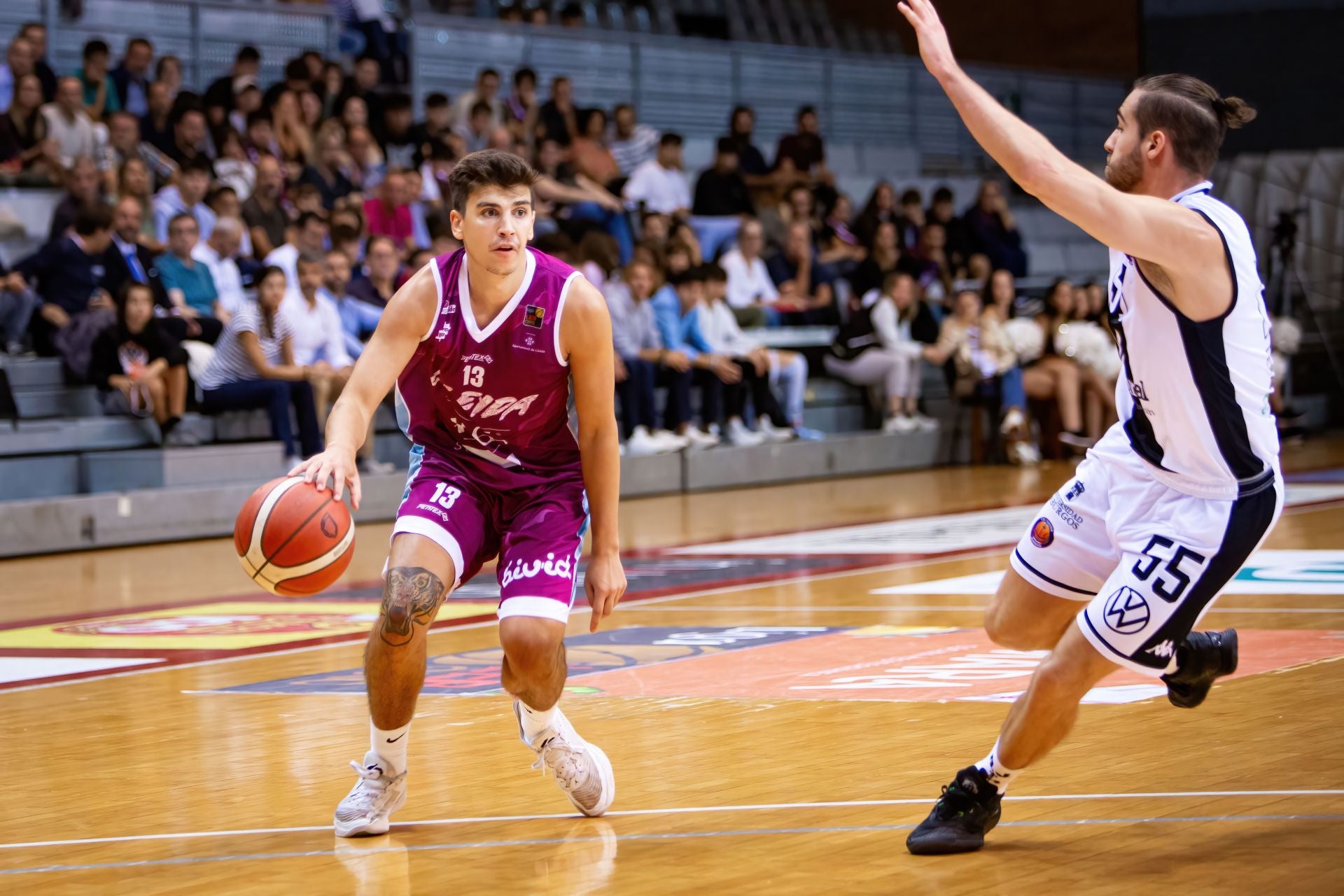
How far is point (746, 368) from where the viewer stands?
14922 millimetres

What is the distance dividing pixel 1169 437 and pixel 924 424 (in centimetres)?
1254

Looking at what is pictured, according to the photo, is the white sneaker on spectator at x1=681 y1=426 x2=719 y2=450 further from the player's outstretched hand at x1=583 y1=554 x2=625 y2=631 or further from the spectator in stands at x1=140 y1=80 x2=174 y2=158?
the player's outstretched hand at x1=583 y1=554 x2=625 y2=631

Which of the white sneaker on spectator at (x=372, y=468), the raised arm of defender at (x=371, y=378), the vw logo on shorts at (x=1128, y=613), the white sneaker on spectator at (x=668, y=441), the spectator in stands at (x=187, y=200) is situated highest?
the spectator in stands at (x=187, y=200)

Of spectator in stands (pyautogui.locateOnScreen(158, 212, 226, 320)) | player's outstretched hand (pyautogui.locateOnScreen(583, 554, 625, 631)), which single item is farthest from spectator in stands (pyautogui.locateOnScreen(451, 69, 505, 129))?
player's outstretched hand (pyautogui.locateOnScreen(583, 554, 625, 631))

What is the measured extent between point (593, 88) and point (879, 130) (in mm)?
4302

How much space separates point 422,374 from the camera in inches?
174

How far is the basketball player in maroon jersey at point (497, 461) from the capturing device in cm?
412

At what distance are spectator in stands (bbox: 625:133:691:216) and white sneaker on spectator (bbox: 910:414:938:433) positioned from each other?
9.31ft

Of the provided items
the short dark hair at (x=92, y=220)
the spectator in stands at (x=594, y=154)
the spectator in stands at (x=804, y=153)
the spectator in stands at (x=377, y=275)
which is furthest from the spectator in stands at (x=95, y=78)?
the spectator in stands at (x=804, y=153)

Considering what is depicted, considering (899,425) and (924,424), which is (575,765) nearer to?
(899,425)

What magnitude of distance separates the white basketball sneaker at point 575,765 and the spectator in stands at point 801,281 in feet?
39.8

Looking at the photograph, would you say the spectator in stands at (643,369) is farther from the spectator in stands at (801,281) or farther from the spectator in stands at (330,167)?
the spectator in stands at (801,281)

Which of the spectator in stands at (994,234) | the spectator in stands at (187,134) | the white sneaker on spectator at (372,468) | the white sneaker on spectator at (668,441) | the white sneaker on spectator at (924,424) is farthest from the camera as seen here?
the spectator in stands at (994,234)

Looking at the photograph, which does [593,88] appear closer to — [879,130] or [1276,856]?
[879,130]
